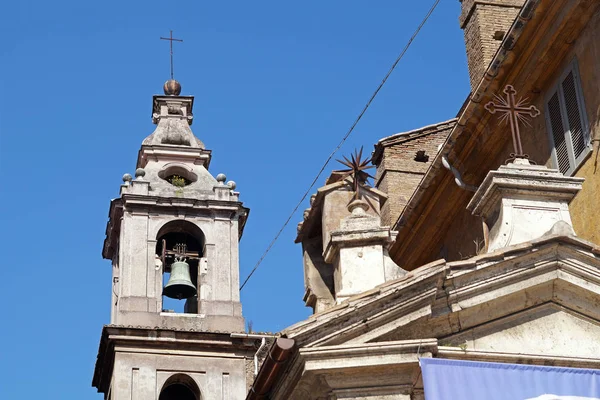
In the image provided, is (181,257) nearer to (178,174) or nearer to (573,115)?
(178,174)

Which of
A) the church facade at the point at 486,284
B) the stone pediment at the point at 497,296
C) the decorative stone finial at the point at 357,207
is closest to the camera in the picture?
the church facade at the point at 486,284

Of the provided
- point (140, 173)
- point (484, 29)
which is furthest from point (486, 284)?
point (140, 173)

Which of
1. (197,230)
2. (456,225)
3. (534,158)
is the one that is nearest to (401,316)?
(534,158)

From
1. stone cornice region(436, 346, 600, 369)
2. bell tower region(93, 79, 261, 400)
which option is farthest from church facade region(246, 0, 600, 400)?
bell tower region(93, 79, 261, 400)

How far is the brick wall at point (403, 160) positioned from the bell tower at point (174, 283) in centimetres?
414

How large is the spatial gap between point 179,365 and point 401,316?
595 inches

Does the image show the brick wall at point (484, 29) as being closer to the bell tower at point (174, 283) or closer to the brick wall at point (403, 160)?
the brick wall at point (403, 160)

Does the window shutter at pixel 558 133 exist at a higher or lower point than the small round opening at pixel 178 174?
lower

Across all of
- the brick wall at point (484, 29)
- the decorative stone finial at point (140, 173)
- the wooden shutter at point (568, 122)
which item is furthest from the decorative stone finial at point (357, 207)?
the decorative stone finial at point (140, 173)

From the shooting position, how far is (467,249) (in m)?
18.8

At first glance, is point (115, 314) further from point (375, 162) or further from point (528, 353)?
point (528, 353)

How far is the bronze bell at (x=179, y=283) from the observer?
27.7 metres

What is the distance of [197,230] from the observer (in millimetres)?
28812

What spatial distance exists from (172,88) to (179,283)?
5581 mm
